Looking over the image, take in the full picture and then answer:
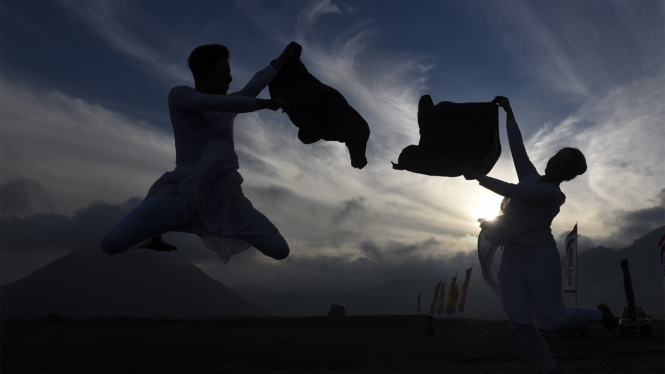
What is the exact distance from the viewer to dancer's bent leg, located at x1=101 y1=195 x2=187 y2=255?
2.77 m

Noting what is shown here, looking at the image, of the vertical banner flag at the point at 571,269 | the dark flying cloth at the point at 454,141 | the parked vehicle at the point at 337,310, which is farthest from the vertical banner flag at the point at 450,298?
the dark flying cloth at the point at 454,141

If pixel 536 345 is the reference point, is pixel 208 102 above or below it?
above

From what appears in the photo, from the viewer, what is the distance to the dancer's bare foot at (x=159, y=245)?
11.3 ft

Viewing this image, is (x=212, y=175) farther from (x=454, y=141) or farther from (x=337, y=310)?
(x=337, y=310)

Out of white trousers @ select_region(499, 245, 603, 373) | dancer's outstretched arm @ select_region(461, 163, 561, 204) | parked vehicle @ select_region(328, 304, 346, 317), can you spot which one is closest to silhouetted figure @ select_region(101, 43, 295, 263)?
dancer's outstretched arm @ select_region(461, 163, 561, 204)

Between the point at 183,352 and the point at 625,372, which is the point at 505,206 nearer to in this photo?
the point at 625,372

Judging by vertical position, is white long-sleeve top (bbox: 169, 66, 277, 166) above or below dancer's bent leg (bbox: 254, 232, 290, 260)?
above

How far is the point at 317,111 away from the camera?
4.23 m

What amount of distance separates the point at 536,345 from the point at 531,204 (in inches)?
52.7

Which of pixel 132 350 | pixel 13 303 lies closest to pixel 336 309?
pixel 132 350

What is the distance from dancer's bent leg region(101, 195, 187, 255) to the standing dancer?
270cm

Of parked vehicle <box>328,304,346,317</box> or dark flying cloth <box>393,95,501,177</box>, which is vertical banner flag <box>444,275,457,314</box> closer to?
parked vehicle <box>328,304,346,317</box>

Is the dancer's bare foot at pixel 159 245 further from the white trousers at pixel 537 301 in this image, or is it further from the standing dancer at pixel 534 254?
the white trousers at pixel 537 301

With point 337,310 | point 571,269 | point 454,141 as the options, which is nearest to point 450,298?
point 337,310
